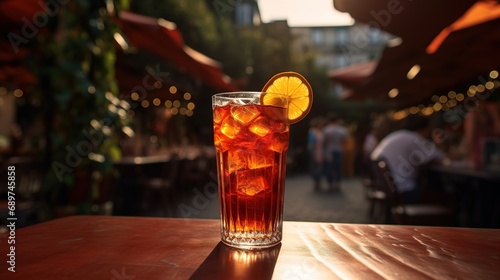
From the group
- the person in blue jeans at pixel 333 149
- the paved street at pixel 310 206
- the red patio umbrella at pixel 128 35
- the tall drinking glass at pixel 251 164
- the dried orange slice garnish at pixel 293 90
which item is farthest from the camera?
the person in blue jeans at pixel 333 149

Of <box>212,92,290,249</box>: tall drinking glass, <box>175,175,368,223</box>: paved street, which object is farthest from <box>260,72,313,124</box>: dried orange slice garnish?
<box>175,175,368,223</box>: paved street

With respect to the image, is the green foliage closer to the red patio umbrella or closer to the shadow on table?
the red patio umbrella

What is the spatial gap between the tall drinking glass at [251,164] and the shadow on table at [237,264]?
4.5 inches

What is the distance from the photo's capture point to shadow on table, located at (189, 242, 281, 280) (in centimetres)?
48

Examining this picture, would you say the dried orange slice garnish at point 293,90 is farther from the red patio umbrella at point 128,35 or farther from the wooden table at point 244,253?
the red patio umbrella at point 128,35

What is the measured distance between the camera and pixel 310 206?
241 inches

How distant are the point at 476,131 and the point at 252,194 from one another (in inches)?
165

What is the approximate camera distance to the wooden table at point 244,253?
493 mm

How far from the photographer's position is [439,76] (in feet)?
16.0

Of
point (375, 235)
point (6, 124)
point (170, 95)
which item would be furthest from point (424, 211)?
point (6, 124)

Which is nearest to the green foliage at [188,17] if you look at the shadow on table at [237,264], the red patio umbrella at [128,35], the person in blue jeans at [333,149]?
the red patio umbrella at [128,35]

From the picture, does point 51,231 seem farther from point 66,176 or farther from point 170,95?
point 170,95

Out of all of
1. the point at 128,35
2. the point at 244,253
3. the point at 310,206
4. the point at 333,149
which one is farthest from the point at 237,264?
the point at 333,149

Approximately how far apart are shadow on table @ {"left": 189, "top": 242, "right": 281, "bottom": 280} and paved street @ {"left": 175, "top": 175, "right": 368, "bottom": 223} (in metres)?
4.40
